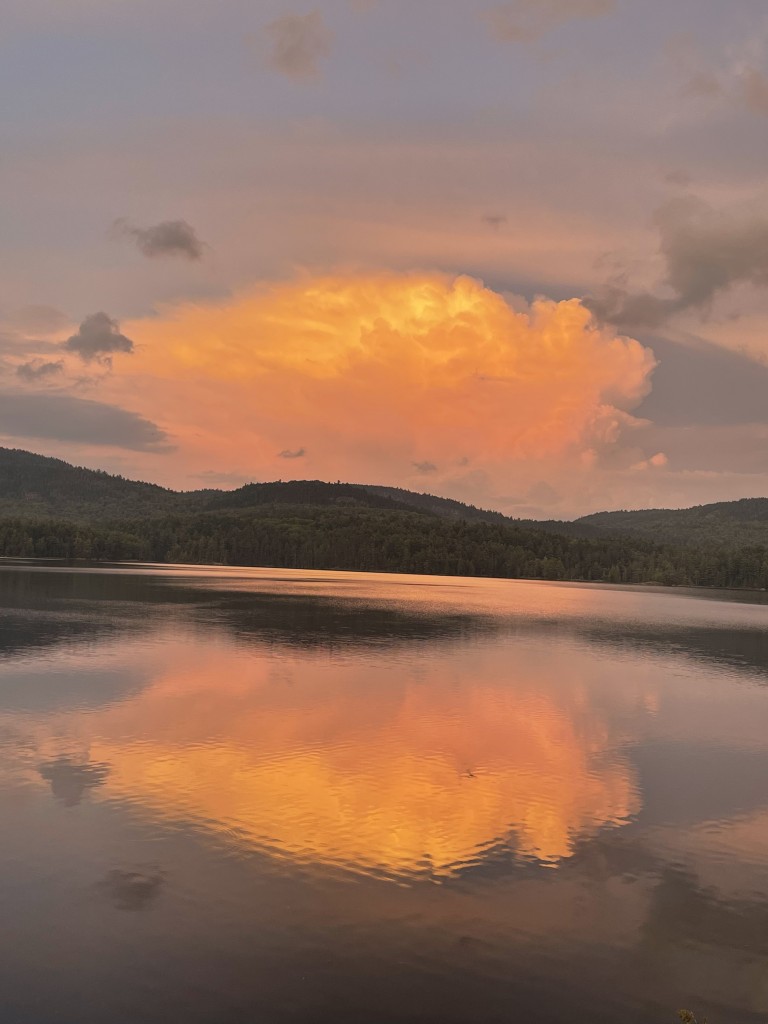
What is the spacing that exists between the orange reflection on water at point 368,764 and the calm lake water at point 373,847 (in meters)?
0.16

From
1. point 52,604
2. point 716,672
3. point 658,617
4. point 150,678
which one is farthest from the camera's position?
point 658,617

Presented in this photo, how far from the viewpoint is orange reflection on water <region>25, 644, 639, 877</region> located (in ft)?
87.9

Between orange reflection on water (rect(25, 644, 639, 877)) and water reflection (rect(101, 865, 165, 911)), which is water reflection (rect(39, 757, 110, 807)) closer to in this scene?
orange reflection on water (rect(25, 644, 639, 877))

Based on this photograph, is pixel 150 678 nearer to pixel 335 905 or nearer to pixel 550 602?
pixel 335 905

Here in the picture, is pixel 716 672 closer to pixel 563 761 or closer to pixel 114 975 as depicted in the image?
pixel 563 761

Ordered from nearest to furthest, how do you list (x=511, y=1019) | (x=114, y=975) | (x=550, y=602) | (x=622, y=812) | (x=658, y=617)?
(x=511, y=1019), (x=114, y=975), (x=622, y=812), (x=658, y=617), (x=550, y=602)

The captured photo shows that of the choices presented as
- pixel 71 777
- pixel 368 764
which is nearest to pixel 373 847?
pixel 368 764

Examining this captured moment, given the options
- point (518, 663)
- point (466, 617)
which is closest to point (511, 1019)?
point (518, 663)

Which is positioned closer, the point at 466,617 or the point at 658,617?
the point at 466,617

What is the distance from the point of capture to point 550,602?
167000 mm

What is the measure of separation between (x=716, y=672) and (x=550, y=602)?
96.8 metres

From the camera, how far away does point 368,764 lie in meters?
36.0

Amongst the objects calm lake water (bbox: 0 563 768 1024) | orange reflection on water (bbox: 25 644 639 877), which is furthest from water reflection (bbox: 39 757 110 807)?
orange reflection on water (bbox: 25 644 639 877)

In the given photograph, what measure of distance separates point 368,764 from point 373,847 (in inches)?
412
